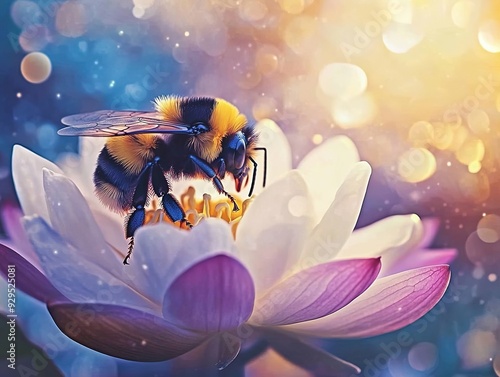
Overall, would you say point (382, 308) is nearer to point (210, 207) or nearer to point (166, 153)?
point (210, 207)

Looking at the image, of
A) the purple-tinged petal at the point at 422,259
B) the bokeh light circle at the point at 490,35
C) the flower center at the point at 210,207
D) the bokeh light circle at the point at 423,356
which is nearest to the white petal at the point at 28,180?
the flower center at the point at 210,207

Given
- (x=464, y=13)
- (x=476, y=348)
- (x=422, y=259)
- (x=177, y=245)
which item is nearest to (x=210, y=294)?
(x=177, y=245)

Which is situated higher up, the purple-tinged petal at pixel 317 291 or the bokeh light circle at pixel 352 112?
the bokeh light circle at pixel 352 112

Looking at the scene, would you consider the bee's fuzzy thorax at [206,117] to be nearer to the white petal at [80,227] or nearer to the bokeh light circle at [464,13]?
the white petal at [80,227]

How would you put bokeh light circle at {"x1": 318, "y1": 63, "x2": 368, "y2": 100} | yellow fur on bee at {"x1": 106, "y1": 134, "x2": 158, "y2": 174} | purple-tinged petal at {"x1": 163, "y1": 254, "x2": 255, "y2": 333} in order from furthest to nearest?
bokeh light circle at {"x1": 318, "y1": 63, "x2": 368, "y2": 100}, yellow fur on bee at {"x1": 106, "y1": 134, "x2": 158, "y2": 174}, purple-tinged petal at {"x1": 163, "y1": 254, "x2": 255, "y2": 333}

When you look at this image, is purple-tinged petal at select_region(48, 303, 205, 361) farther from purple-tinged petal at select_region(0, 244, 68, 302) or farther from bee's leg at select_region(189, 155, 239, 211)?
bee's leg at select_region(189, 155, 239, 211)

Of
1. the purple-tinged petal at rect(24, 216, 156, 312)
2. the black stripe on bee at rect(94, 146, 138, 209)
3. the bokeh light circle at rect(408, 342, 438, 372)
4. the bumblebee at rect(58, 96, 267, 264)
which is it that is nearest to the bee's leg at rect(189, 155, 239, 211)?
the bumblebee at rect(58, 96, 267, 264)

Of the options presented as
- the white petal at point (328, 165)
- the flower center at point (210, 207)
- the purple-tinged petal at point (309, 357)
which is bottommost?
the purple-tinged petal at point (309, 357)
